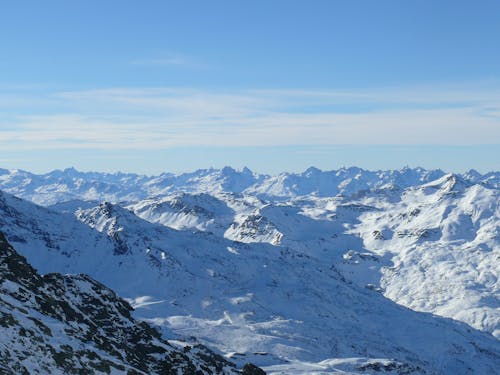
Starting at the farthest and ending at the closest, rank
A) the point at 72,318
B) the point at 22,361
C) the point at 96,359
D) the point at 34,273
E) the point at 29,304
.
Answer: the point at 34,273 < the point at 72,318 < the point at 29,304 < the point at 96,359 < the point at 22,361

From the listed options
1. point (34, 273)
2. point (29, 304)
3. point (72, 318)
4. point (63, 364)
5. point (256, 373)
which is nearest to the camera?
point (63, 364)

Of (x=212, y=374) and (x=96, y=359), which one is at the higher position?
(x=96, y=359)

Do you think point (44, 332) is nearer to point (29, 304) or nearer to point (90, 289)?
point (29, 304)

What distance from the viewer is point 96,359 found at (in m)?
50.4

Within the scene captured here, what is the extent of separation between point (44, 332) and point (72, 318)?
32.5 feet

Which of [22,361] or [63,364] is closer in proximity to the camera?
[22,361]

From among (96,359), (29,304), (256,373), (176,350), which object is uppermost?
(29,304)

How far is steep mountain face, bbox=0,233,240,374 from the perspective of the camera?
1786 inches

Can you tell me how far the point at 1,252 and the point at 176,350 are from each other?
21253 millimetres

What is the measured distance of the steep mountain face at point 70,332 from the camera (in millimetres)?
45375

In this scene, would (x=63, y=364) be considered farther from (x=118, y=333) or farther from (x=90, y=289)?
(x=90, y=289)

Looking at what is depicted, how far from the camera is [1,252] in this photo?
60.8 meters

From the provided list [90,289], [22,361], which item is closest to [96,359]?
[22,361]

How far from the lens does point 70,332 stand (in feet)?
174
